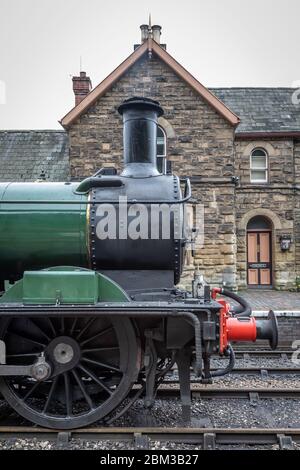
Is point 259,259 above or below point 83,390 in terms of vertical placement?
above

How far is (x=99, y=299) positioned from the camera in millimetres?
3537

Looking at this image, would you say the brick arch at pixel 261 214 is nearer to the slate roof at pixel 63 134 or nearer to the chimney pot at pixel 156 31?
the slate roof at pixel 63 134

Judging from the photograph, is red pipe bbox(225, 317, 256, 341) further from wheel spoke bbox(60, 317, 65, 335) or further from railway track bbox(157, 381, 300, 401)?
wheel spoke bbox(60, 317, 65, 335)

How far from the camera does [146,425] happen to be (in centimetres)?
385

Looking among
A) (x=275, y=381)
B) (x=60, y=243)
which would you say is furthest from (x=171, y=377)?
(x=60, y=243)

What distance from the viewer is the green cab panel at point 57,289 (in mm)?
3439

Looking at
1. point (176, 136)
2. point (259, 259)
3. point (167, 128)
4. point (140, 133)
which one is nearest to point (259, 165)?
point (259, 259)

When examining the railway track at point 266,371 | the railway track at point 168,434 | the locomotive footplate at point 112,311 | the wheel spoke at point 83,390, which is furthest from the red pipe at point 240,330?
the railway track at point 266,371

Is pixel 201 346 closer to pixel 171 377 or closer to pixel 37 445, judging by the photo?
pixel 37 445

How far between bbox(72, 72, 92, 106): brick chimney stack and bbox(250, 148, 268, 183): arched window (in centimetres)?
707

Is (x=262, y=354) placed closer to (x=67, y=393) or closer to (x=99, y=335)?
(x=99, y=335)

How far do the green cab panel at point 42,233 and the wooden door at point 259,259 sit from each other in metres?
11.4

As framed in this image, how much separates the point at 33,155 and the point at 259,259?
10.2 meters

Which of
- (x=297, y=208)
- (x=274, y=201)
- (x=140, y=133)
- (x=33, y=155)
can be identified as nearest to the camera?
(x=140, y=133)
